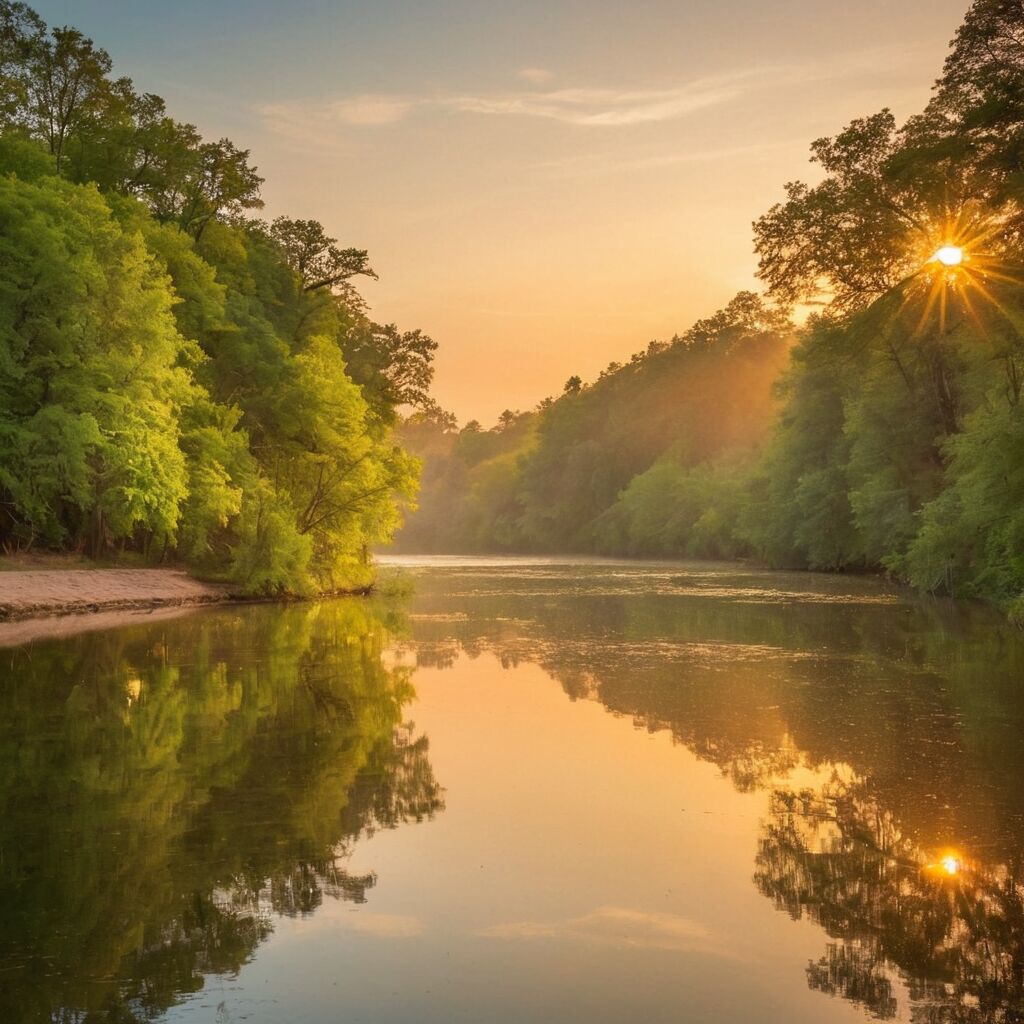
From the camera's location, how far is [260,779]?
35.1 ft

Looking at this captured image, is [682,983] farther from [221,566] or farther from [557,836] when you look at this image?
[221,566]

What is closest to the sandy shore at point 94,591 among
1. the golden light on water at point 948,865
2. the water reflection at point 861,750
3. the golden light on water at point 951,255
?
the water reflection at point 861,750

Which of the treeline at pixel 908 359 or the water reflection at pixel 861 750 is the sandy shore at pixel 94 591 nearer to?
the water reflection at pixel 861 750

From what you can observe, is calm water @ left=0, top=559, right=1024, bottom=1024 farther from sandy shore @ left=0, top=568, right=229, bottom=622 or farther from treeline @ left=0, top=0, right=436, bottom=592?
treeline @ left=0, top=0, right=436, bottom=592

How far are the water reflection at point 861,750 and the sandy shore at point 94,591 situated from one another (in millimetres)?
9186

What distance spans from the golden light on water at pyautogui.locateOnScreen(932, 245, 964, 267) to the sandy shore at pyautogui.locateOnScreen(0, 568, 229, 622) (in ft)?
81.0

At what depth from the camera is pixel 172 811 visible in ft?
31.1

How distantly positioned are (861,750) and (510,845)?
5.22 metres

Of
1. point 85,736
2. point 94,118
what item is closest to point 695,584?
point 94,118

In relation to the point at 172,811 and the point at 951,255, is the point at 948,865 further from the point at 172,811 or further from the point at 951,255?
the point at 951,255

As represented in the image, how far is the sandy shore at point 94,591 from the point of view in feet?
99.4

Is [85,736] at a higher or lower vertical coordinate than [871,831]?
lower

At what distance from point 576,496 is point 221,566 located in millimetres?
85255

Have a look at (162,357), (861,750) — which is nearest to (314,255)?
(162,357)
